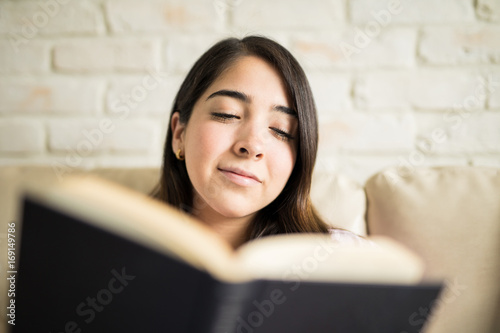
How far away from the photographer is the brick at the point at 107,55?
137 cm

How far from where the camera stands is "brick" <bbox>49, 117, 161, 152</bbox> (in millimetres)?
1390

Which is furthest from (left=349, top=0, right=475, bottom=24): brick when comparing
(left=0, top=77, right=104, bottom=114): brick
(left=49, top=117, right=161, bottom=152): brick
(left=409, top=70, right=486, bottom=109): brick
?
(left=0, top=77, right=104, bottom=114): brick

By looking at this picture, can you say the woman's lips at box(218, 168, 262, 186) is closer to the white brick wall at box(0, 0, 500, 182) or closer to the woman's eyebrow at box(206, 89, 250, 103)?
the woman's eyebrow at box(206, 89, 250, 103)

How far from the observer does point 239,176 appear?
91 cm

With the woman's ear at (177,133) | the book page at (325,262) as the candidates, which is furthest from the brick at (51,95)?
the book page at (325,262)

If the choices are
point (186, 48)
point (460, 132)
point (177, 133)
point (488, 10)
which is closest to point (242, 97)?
point (177, 133)

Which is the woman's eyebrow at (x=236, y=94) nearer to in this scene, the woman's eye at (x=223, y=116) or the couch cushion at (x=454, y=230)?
the woman's eye at (x=223, y=116)

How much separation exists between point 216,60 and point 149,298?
70 cm

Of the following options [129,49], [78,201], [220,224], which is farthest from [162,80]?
[78,201]

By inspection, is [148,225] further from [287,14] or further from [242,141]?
[287,14]

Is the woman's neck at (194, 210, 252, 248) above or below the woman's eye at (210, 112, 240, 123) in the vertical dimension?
below

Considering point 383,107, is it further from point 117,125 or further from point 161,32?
point 117,125

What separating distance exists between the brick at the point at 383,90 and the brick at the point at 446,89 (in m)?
0.02

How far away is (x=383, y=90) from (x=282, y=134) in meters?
0.51
